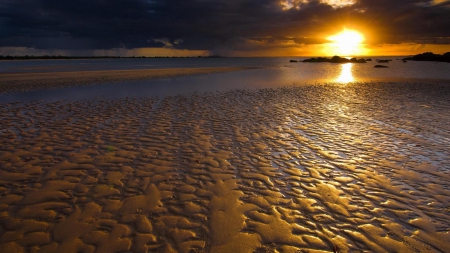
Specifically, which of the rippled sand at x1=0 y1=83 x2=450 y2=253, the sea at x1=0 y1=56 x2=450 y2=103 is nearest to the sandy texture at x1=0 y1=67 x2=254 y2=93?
the sea at x1=0 y1=56 x2=450 y2=103

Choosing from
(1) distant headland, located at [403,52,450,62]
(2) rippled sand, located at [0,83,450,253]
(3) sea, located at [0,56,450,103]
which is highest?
(1) distant headland, located at [403,52,450,62]

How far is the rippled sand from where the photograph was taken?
4.55 metres

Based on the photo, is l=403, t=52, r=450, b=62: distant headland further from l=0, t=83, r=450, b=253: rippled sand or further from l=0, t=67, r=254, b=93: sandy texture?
l=0, t=83, r=450, b=253: rippled sand

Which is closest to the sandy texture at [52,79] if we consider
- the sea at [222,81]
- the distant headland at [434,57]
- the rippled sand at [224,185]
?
the sea at [222,81]

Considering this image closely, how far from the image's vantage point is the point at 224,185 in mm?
6500

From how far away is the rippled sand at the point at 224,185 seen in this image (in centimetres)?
455

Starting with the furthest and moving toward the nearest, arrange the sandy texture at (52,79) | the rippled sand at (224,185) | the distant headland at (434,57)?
the distant headland at (434,57), the sandy texture at (52,79), the rippled sand at (224,185)

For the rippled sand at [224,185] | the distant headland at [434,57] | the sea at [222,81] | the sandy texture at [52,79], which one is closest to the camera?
the rippled sand at [224,185]

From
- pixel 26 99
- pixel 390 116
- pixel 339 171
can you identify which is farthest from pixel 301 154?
pixel 26 99

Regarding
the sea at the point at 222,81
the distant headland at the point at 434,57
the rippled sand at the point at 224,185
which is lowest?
the rippled sand at the point at 224,185

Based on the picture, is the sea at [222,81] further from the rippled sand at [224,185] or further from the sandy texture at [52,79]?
the rippled sand at [224,185]

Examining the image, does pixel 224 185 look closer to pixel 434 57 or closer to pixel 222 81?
pixel 222 81

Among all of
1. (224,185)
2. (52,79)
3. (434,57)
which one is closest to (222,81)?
(52,79)

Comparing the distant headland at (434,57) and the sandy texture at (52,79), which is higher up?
the distant headland at (434,57)
